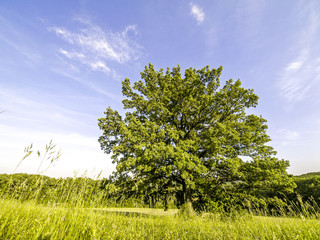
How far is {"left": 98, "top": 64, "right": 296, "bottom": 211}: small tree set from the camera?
36.8 feet

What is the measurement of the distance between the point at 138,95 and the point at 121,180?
25.8 feet

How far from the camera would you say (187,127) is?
15266 millimetres

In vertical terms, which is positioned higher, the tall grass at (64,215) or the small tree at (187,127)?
the small tree at (187,127)

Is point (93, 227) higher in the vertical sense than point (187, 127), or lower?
lower

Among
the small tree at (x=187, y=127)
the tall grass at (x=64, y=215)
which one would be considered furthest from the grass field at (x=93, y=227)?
the small tree at (x=187, y=127)

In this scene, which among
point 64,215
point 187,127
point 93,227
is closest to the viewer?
point 93,227

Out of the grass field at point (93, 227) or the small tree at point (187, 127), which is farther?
the small tree at point (187, 127)

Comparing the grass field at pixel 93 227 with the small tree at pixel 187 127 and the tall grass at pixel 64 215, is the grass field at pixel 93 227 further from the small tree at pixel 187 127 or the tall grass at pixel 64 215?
the small tree at pixel 187 127

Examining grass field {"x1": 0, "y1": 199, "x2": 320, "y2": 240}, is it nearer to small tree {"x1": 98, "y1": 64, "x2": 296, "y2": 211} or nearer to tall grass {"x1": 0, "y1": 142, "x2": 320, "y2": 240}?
tall grass {"x1": 0, "y1": 142, "x2": 320, "y2": 240}

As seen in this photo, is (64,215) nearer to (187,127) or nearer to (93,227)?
(93,227)

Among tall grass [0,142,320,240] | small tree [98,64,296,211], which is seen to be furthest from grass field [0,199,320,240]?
small tree [98,64,296,211]

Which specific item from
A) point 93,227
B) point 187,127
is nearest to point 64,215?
point 93,227

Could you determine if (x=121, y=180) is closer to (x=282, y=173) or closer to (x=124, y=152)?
(x=124, y=152)

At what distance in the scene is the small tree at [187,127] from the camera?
11.2m
